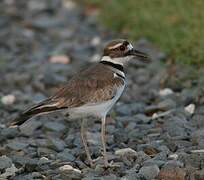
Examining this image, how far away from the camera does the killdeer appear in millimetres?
6043

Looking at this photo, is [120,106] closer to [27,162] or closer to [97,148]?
[97,148]

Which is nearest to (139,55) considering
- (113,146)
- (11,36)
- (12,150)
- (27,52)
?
(113,146)

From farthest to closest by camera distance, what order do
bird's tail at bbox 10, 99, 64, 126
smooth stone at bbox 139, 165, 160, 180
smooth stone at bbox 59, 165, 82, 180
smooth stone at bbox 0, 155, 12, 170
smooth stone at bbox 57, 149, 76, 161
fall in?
smooth stone at bbox 57, 149, 76, 161, smooth stone at bbox 0, 155, 12, 170, bird's tail at bbox 10, 99, 64, 126, smooth stone at bbox 59, 165, 82, 180, smooth stone at bbox 139, 165, 160, 180

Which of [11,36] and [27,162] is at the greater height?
[11,36]

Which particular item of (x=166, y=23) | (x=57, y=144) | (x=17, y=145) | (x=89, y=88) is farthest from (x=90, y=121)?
(x=166, y=23)

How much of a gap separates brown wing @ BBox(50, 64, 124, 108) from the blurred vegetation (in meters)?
2.99

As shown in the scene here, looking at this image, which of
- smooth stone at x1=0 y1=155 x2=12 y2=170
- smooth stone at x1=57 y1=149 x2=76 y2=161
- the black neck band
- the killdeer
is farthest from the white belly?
smooth stone at x1=0 y1=155 x2=12 y2=170

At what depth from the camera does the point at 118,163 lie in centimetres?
616

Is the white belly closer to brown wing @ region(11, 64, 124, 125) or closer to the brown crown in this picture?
brown wing @ region(11, 64, 124, 125)

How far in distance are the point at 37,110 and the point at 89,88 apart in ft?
1.84

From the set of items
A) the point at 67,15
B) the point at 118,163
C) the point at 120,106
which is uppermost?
the point at 67,15

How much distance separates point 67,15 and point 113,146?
7171 mm

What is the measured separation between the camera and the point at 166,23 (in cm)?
1060

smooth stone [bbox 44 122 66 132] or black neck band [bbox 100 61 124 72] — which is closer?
black neck band [bbox 100 61 124 72]
